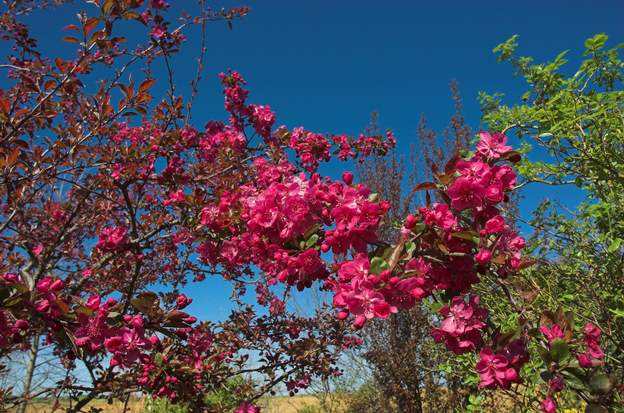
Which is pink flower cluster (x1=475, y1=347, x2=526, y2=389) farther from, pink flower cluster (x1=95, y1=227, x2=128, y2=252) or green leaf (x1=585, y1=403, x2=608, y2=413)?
pink flower cluster (x1=95, y1=227, x2=128, y2=252)

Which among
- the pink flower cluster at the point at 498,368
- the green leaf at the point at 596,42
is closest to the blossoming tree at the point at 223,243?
the pink flower cluster at the point at 498,368

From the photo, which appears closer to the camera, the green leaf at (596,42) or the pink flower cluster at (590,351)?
the pink flower cluster at (590,351)

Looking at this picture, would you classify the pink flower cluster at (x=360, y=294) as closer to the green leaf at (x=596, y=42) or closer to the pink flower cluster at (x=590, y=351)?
the pink flower cluster at (x=590, y=351)

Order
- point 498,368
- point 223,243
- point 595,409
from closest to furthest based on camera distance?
1. point 595,409
2. point 498,368
3. point 223,243

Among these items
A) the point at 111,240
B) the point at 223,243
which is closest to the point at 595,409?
the point at 223,243

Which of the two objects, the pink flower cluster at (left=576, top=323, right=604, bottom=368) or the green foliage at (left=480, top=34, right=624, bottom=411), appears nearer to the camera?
the pink flower cluster at (left=576, top=323, right=604, bottom=368)

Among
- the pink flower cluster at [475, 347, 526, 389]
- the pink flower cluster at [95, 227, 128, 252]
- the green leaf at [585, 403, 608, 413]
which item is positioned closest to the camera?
the green leaf at [585, 403, 608, 413]

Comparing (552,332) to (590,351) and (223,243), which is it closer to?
(590,351)

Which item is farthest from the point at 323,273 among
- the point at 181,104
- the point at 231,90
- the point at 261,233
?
the point at 231,90

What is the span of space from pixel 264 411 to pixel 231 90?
763 cm

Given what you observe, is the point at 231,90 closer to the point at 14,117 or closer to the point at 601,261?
the point at 14,117

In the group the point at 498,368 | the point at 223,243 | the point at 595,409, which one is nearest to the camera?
the point at 595,409

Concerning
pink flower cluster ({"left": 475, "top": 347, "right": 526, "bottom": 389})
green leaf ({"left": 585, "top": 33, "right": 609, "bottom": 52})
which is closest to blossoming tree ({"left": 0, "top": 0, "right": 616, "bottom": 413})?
pink flower cluster ({"left": 475, "top": 347, "right": 526, "bottom": 389})

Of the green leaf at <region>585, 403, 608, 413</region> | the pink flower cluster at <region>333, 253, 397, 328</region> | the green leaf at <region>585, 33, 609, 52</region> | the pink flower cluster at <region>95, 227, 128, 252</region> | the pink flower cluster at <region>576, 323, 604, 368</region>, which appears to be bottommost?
the green leaf at <region>585, 403, 608, 413</region>
